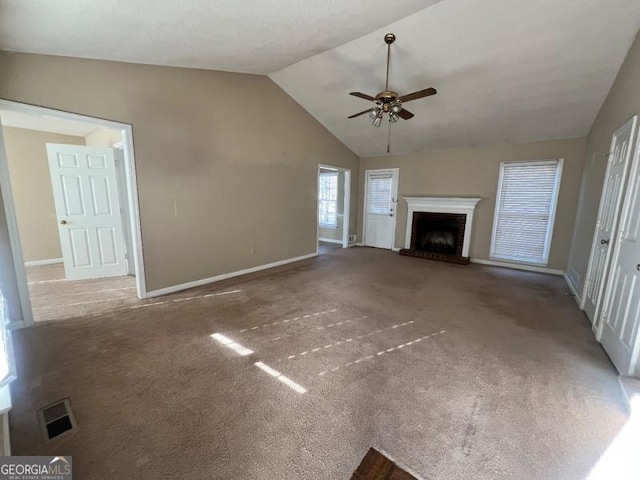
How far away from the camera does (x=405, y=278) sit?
14.2 ft

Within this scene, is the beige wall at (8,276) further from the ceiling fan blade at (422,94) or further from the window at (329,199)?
the window at (329,199)

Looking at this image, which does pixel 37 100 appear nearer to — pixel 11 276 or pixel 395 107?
pixel 11 276

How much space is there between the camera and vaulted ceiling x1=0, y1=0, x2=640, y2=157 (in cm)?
216

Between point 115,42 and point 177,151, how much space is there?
121cm

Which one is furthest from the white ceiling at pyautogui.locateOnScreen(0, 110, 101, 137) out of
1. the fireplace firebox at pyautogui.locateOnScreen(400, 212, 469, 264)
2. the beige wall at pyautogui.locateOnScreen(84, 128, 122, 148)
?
the fireplace firebox at pyautogui.locateOnScreen(400, 212, 469, 264)

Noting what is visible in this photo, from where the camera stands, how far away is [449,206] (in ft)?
18.0

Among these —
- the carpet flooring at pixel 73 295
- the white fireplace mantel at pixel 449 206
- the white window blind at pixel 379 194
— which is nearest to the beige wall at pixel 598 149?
the white fireplace mantel at pixel 449 206

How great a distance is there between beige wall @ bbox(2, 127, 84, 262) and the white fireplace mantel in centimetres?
711

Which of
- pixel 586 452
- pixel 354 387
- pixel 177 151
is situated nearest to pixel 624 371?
pixel 586 452

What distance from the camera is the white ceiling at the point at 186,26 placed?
196cm

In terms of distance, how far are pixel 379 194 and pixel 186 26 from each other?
5.11 meters

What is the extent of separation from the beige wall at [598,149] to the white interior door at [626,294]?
0.92 metres

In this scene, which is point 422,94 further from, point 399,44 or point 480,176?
point 480,176

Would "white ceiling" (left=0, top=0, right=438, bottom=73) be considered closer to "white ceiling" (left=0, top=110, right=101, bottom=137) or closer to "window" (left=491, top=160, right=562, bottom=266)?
"white ceiling" (left=0, top=110, right=101, bottom=137)
